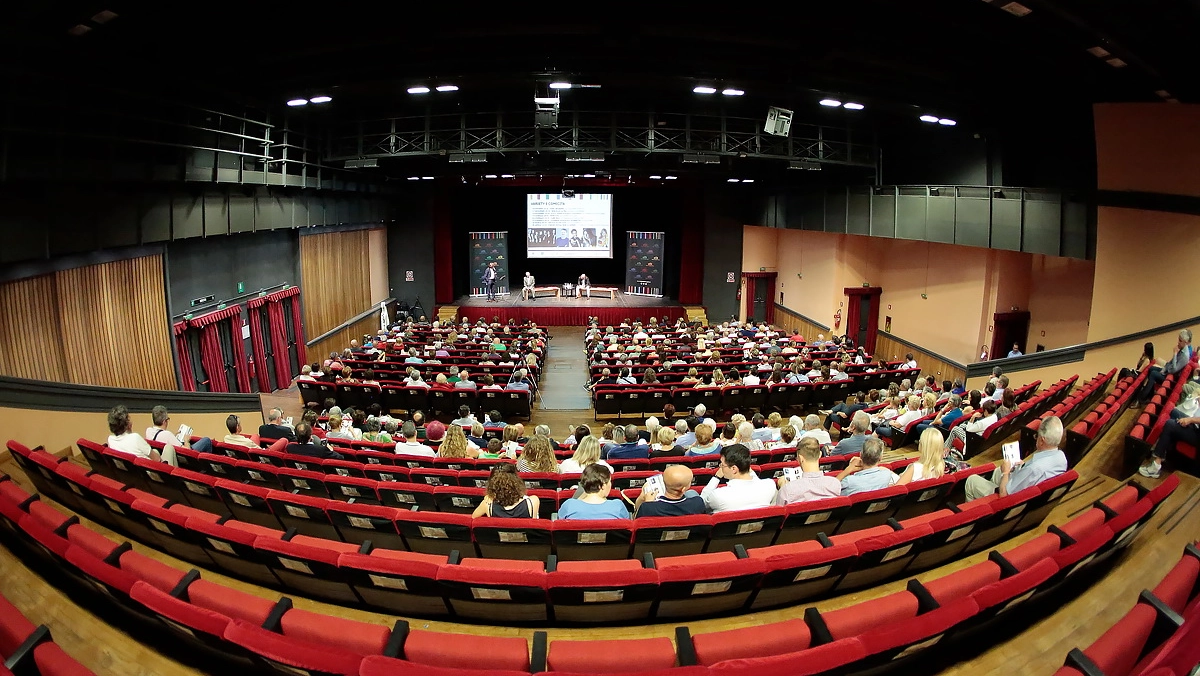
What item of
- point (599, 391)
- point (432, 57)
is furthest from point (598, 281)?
point (432, 57)

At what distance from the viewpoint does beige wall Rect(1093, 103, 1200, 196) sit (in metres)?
8.51

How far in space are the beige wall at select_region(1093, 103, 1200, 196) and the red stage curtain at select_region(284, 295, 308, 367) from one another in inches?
702

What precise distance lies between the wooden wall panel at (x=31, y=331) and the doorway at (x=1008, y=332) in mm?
18211

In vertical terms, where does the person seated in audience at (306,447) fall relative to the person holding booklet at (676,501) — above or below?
below

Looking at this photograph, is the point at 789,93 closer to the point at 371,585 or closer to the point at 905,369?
the point at 905,369

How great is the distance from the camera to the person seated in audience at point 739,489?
14.2 feet

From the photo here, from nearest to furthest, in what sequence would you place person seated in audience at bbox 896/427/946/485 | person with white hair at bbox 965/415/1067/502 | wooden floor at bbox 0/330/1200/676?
1. wooden floor at bbox 0/330/1200/676
2. person with white hair at bbox 965/415/1067/502
3. person seated in audience at bbox 896/427/946/485

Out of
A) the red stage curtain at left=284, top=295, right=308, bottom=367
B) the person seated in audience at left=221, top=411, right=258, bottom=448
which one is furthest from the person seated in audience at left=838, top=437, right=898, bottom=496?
the red stage curtain at left=284, top=295, right=308, bottom=367

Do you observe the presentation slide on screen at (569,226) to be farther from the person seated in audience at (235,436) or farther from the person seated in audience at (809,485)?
the person seated in audience at (809,485)

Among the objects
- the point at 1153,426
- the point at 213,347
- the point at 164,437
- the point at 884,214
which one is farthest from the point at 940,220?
the point at 213,347

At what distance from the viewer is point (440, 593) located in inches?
132

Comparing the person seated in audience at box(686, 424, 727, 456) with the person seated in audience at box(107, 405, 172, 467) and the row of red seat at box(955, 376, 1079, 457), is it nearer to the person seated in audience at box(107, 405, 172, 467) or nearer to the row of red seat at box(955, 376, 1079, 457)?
the row of red seat at box(955, 376, 1079, 457)

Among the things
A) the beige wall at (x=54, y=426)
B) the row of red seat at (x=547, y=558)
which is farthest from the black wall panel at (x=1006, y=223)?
the beige wall at (x=54, y=426)

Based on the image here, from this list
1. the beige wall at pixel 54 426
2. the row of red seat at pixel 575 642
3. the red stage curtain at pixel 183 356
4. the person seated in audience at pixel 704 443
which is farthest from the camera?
the red stage curtain at pixel 183 356
